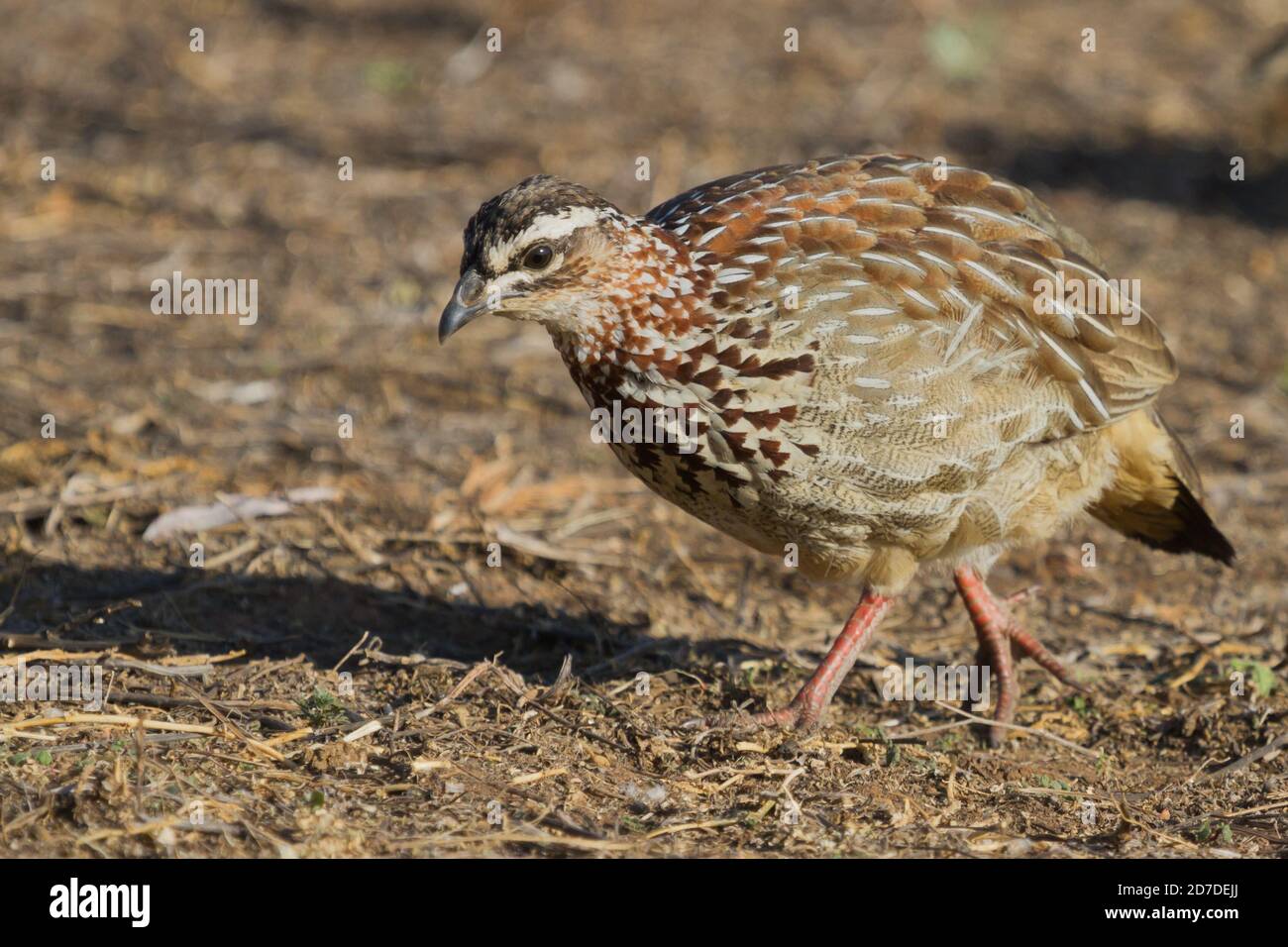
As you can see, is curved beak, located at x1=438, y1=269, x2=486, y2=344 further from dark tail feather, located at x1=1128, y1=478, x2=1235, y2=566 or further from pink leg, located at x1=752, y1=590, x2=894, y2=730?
dark tail feather, located at x1=1128, y1=478, x2=1235, y2=566

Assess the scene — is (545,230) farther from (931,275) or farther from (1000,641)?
(1000,641)

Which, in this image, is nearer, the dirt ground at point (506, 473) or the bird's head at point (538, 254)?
the dirt ground at point (506, 473)

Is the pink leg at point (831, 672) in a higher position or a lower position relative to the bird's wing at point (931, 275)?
lower

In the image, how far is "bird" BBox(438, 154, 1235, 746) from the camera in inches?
202

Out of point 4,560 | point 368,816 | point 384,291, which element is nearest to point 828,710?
point 368,816

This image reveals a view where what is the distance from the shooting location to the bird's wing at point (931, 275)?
5219mm

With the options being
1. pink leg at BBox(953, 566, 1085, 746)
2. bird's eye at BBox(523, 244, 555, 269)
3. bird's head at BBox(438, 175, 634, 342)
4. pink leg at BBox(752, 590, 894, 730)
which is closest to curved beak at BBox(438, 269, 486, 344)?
bird's head at BBox(438, 175, 634, 342)

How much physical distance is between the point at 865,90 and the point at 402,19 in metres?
3.98

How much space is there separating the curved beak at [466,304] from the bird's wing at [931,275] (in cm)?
74

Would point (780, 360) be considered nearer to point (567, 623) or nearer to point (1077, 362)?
point (1077, 362)

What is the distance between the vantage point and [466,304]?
204 inches

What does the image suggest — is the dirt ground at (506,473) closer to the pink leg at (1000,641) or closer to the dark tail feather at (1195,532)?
the pink leg at (1000,641)

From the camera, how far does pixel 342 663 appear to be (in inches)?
230

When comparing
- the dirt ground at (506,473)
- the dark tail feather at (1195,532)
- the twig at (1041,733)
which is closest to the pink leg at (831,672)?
the dirt ground at (506,473)
